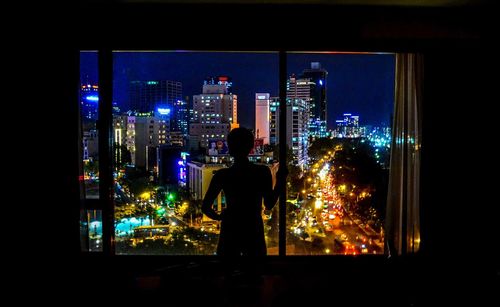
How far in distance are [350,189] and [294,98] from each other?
4.27 ft

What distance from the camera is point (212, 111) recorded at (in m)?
3.35

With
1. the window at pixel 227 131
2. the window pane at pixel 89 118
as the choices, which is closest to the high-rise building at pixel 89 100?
the window pane at pixel 89 118

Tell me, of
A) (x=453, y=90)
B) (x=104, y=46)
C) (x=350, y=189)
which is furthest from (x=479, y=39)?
(x=104, y=46)

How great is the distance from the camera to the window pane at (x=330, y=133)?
130 inches

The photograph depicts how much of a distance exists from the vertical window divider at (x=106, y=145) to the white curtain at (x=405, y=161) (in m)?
2.33

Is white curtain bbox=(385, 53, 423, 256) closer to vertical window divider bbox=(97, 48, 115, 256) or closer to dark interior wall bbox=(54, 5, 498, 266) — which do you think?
dark interior wall bbox=(54, 5, 498, 266)

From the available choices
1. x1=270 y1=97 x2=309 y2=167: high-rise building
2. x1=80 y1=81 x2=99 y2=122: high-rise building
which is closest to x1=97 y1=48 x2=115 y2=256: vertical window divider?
x1=80 y1=81 x2=99 y2=122: high-rise building

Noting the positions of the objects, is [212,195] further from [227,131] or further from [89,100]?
[89,100]

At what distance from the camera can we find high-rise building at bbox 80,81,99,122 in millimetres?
3049

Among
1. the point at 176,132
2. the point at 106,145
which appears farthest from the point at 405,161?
the point at 106,145

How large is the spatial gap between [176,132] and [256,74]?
0.84 meters

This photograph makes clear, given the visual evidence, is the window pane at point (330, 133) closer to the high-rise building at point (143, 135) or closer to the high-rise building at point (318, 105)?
the high-rise building at point (318, 105)

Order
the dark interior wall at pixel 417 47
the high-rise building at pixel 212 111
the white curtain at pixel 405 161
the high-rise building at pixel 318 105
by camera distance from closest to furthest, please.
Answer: the dark interior wall at pixel 417 47
the white curtain at pixel 405 161
the high-rise building at pixel 212 111
the high-rise building at pixel 318 105

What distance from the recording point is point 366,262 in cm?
337
